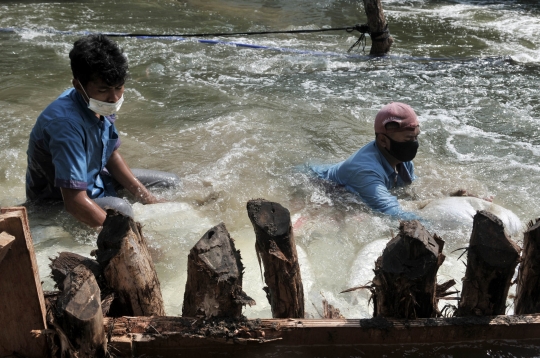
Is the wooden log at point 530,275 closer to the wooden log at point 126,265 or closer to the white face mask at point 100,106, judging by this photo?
the wooden log at point 126,265

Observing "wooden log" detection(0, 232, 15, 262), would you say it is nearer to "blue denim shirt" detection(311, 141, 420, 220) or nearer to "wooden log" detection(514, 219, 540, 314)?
"wooden log" detection(514, 219, 540, 314)

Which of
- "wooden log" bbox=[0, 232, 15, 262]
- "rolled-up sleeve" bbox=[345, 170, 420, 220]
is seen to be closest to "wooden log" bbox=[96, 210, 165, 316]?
"wooden log" bbox=[0, 232, 15, 262]

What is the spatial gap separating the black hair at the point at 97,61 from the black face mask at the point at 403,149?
240 cm

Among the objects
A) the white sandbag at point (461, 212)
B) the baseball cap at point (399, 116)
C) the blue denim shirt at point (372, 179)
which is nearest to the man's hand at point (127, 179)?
the blue denim shirt at point (372, 179)

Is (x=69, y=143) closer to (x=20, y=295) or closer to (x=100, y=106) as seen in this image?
(x=100, y=106)

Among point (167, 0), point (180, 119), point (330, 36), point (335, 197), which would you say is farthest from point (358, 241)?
point (167, 0)

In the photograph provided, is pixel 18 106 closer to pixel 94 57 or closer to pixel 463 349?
pixel 94 57

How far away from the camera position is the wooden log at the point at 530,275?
2.65 m

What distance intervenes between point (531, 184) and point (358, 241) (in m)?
2.35

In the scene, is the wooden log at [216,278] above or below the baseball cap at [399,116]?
below

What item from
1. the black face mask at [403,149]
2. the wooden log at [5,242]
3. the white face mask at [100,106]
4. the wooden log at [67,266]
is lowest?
the wooden log at [67,266]

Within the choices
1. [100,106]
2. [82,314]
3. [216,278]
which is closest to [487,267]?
[216,278]

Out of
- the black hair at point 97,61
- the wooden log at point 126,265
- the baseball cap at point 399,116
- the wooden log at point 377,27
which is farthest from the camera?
the wooden log at point 377,27

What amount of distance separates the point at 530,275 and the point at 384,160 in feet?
7.72
